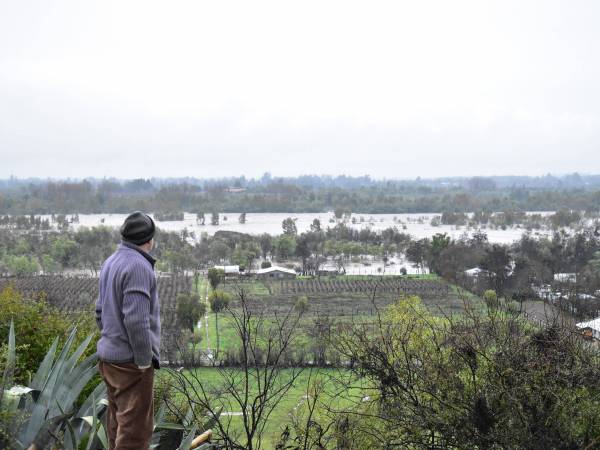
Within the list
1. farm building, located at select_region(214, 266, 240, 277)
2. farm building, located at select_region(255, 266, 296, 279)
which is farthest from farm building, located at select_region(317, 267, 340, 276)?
farm building, located at select_region(214, 266, 240, 277)

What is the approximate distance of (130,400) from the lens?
2.75m

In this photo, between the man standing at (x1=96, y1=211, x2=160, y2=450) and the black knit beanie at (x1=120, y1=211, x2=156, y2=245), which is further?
the black knit beanie at (x1=120, y1=211, x2=156, y2=245)

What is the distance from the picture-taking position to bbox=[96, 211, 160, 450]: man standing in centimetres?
262

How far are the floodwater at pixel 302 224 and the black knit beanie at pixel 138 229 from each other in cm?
5661

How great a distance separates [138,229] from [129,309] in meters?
0.36

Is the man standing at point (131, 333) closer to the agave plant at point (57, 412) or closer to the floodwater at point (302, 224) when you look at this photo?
the agave plant at point (57, 412)

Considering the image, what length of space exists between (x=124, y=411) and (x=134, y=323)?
429mm

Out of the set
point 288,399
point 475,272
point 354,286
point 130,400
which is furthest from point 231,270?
point 130,400

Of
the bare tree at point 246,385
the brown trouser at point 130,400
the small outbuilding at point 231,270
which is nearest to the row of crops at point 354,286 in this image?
the small outbuilding at point 231,270

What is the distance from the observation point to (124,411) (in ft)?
8.96

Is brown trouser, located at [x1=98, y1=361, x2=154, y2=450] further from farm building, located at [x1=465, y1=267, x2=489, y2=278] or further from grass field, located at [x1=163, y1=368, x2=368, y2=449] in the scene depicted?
farm building, located at [x1=465, y1=267, x2=489, y2=278]

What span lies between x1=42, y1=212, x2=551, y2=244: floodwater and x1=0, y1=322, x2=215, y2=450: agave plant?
55855 millimetres

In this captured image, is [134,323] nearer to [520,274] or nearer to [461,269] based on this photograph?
[520,274]

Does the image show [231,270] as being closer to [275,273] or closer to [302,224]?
[275,273]
